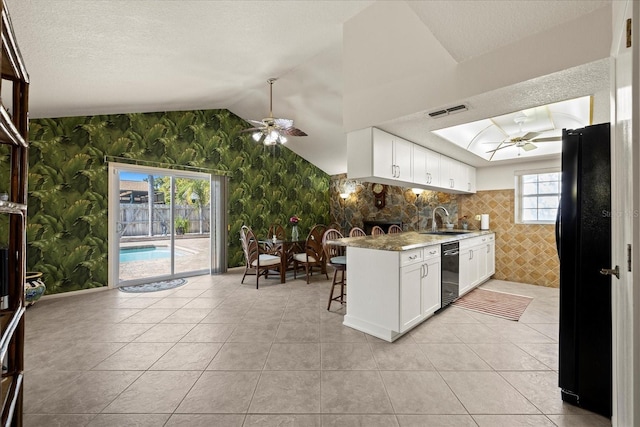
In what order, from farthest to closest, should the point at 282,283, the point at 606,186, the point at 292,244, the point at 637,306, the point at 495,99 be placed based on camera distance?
the point at 292,244
the point at 282,283
the point at 495,99
the point at 606,186
the point at 637,306

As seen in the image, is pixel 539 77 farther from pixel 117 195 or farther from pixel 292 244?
pixel 117 195

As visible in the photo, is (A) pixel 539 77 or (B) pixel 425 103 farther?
(B) pixel 425 103

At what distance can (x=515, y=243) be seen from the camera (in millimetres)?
4926

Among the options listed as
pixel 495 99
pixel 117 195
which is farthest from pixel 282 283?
pixel 495 99

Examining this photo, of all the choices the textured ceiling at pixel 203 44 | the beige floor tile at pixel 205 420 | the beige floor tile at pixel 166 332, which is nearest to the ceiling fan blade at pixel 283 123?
the textured ceiling at pixel 203 44

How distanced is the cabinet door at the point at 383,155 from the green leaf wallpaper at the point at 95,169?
3.83 metres

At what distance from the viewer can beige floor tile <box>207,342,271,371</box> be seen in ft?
7.19

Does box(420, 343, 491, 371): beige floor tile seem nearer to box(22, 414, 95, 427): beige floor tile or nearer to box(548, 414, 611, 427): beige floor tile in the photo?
box(548, 414, 611, 427): beige floor tile

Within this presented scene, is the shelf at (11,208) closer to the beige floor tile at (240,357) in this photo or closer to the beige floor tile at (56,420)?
the beige floor tile at (56,420)

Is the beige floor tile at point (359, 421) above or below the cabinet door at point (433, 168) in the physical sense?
below

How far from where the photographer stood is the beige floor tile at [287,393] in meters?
1.73

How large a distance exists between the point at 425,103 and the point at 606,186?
1.41m

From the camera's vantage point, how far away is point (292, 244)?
5164 mm

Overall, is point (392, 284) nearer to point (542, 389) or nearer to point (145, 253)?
point (542, 389)
